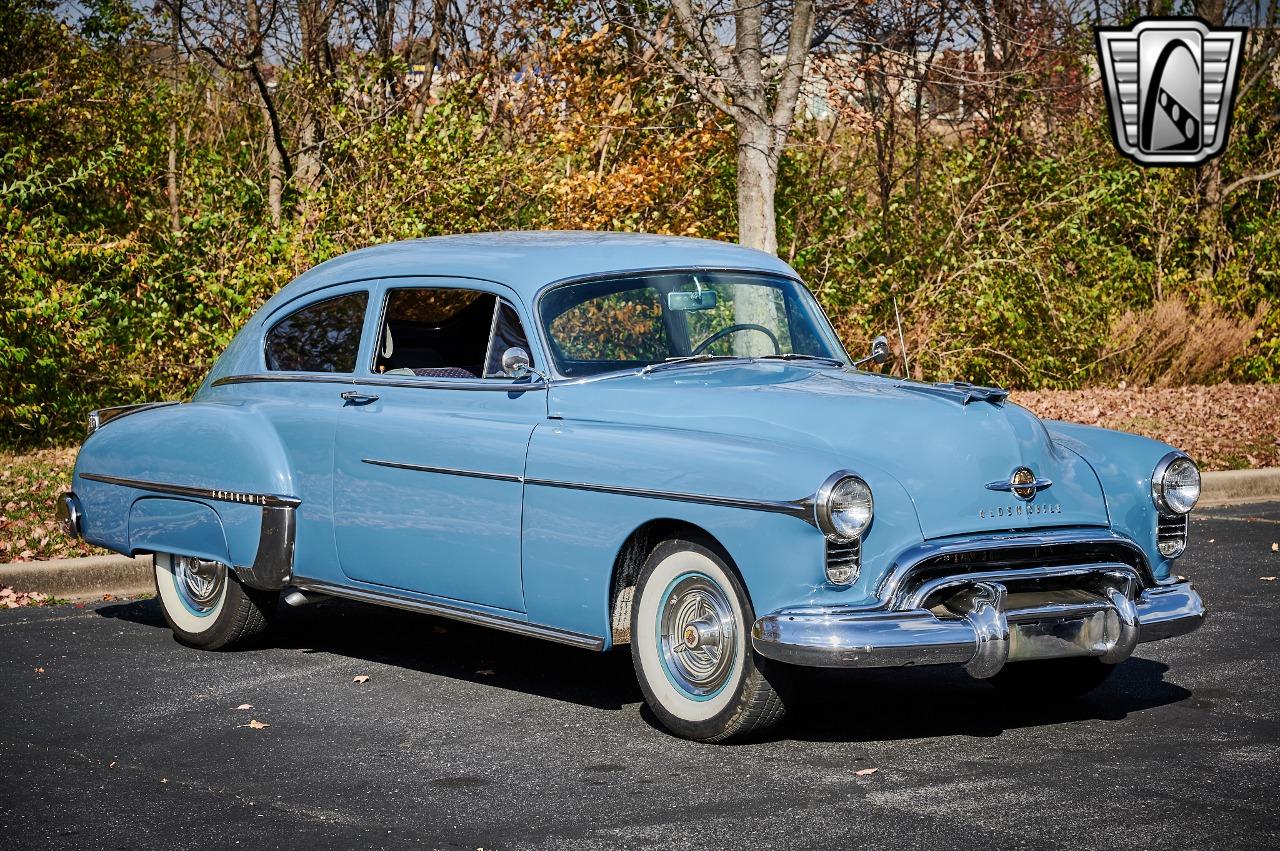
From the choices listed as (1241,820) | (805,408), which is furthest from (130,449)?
(1241,820)

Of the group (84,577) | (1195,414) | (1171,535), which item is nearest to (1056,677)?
(1171,535)

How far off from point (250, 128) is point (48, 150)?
466 cm

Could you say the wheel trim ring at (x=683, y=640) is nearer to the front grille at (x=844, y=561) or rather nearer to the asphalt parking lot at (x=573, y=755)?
the asphalt parking lot at (x=573, y=755)

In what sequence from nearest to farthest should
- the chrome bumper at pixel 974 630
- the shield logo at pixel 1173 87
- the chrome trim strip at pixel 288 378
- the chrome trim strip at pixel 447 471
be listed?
the chrome bumper at pixel 974 630
the chrome trim strip at pixel 447 471
the chrome trim strip at pixel 288 378
the shield logo at pixel 1173 87

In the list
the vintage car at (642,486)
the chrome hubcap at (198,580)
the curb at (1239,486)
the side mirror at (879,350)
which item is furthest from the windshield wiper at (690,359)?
the curb at (1239,486)

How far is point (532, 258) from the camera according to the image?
6.91 meters

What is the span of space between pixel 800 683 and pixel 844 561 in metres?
1.55

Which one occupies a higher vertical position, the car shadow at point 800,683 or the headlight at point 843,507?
the headlight at point 843,507

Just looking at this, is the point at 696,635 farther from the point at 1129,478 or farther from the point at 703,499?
the point at 1129,478

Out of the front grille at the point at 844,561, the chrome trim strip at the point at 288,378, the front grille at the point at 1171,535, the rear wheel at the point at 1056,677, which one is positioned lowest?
the rear wheel at the point at 1056,677

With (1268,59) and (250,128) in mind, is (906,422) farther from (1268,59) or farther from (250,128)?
(1268,59)

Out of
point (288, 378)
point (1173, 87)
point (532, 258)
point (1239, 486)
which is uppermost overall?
point (1173, 87)

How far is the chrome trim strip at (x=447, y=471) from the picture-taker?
636cm

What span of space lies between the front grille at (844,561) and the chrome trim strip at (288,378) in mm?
2717
